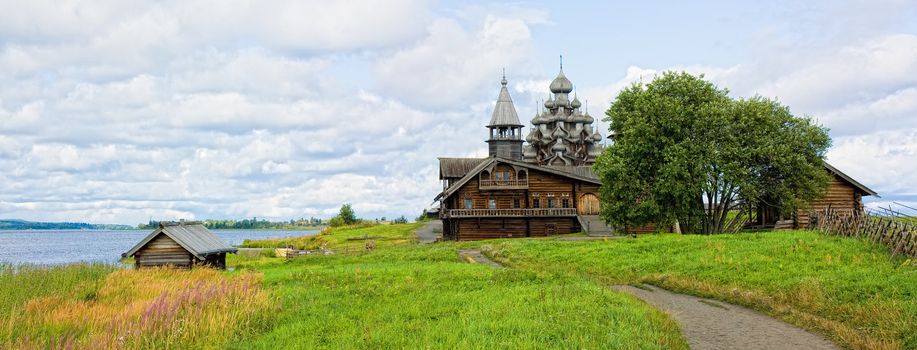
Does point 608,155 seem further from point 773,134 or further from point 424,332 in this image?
point 424,332

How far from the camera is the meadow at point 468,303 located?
44.0 ft

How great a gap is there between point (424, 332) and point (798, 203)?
39.7 m

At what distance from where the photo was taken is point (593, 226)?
6081cm

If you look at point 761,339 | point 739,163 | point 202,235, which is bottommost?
point 761,339

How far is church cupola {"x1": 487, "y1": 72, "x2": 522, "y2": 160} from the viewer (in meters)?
81.4

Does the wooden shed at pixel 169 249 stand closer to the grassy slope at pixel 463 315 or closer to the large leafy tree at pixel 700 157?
the grassy slope at pixel 463 315

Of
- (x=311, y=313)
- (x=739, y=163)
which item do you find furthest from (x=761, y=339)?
(x=739, y=163)

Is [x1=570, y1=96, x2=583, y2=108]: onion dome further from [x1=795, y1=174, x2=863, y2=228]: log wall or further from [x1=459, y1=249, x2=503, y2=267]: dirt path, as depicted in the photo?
[x1=459, y1=249, x2=503, y2=267]: dirt path

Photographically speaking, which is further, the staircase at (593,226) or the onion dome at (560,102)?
the onion dome at (560,102)

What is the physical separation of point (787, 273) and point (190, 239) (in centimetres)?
2680

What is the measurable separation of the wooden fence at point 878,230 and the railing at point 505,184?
31687 millimetres

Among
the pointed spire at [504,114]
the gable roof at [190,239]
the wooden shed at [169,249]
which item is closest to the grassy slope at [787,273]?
the gable roof at [190,239]

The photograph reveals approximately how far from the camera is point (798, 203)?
45.4 metres

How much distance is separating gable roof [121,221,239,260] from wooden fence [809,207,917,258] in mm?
29143
